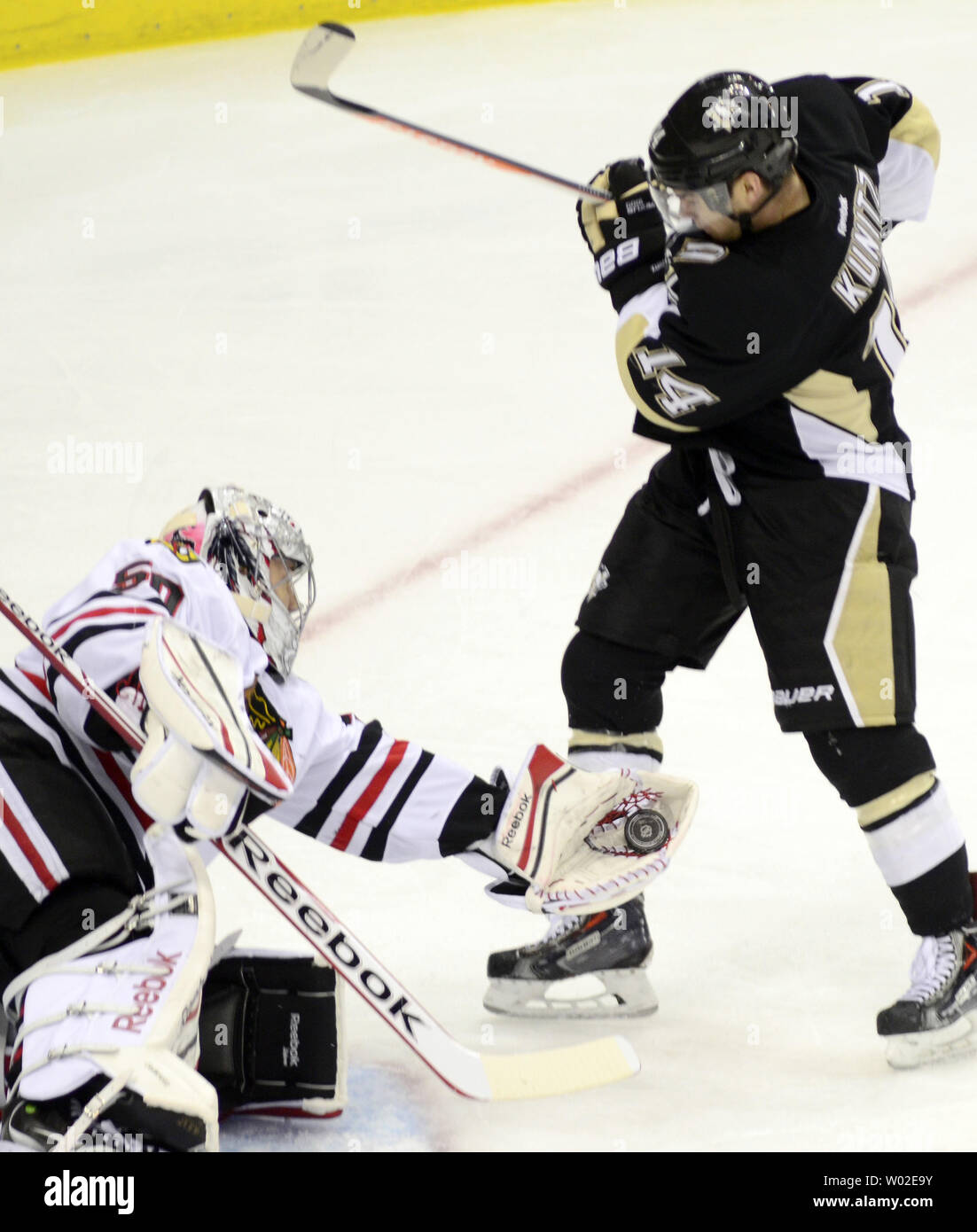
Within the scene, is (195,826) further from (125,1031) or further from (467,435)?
(467,435)

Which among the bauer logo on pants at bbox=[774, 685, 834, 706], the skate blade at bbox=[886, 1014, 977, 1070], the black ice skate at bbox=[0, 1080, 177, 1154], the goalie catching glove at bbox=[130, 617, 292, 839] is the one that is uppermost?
the goalie catching glove at bbox=[130, 617, 292, 839]

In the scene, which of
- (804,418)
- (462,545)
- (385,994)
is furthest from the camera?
(462,545)

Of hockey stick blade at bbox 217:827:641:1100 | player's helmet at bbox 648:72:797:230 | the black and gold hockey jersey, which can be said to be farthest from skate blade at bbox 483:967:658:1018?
player's helmet at bbox 648:72:797:230

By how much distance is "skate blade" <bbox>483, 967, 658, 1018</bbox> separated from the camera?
2754 millimetres

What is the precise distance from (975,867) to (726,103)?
1.33 m

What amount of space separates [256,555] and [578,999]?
2.90ft

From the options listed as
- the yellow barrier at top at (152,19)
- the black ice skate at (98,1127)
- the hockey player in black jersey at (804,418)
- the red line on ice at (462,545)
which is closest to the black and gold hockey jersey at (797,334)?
the hockey player in black jersey at (804,418)

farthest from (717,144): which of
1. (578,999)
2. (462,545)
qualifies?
(462,545)

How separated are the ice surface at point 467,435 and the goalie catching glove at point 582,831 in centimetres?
27

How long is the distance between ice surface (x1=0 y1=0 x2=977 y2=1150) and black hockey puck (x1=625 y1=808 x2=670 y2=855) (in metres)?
0.31

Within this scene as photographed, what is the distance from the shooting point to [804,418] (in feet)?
8.29

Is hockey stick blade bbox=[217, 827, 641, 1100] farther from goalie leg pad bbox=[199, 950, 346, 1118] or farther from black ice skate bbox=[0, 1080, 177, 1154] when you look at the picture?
black ice skate bbox=[0, 1080, 177, 1154]

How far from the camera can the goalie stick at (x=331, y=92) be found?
2771 millimetres

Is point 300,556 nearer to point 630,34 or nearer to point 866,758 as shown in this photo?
point 866,758
